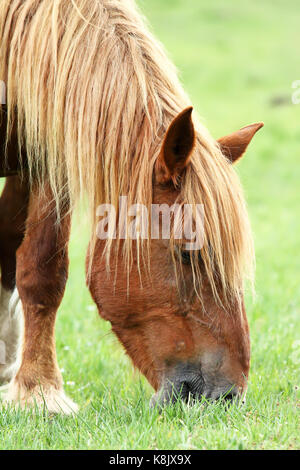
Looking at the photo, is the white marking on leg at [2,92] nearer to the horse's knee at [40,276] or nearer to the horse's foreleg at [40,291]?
the horse's foreleg at [40,291]

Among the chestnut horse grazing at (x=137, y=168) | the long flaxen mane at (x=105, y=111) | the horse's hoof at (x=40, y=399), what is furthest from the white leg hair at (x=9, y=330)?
the long flaxen mane at (x=105, y=111)

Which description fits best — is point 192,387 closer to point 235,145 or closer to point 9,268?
point 235,145

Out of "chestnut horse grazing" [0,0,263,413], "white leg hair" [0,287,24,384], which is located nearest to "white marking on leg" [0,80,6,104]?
"chestnut horse grazing" [0,0,263,413]

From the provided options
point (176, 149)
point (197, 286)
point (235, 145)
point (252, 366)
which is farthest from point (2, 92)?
point (252, 366)

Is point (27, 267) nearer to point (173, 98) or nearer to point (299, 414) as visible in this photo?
point (173, 98)

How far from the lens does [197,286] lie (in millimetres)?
2850

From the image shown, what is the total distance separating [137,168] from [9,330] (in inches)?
65.8

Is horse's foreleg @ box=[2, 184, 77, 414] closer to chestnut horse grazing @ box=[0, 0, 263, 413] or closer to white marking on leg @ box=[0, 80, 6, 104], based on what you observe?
chestnut horse grazing @ box=[0, 0, 263, 413]

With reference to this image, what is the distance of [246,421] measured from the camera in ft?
9.18

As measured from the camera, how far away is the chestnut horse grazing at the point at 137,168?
282 centimetres

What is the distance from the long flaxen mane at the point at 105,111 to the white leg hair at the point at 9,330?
1100 mm

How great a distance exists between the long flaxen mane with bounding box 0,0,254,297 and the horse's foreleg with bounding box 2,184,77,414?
42 cm

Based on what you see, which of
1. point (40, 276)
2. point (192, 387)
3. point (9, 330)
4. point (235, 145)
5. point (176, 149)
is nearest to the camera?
point (176, 149)

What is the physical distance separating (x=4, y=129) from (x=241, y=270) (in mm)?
1298
